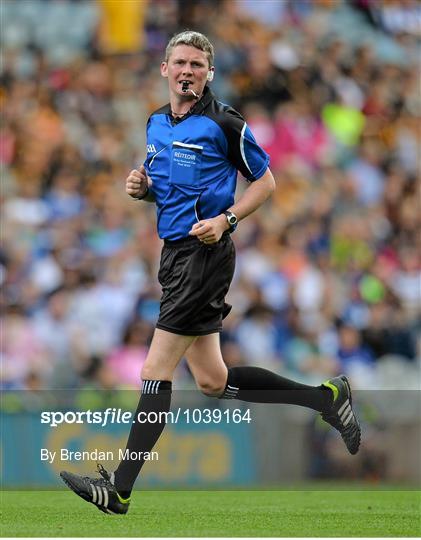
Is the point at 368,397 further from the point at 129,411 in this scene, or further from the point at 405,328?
the point at 129,411

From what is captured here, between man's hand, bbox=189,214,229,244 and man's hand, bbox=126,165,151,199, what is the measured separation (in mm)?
469

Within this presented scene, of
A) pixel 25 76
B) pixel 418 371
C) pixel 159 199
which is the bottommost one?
pixel 418 371

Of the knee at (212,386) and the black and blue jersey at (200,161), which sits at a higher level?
the black and blue jersey at (200,161)

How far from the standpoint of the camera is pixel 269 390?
7469 mm

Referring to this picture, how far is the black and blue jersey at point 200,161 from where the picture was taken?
22.5 feet

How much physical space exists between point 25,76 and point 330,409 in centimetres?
885

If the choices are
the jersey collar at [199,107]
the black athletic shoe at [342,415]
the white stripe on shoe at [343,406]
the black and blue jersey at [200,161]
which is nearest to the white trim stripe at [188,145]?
the black and blue jersey at [200,161]

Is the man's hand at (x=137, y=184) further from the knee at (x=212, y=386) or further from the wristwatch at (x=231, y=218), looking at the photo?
the knee at (x=212, y=386)

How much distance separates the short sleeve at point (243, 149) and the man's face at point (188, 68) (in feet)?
0.70

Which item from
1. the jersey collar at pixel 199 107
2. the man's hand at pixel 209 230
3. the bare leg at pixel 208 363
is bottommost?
the bare leg at pixel 208 363

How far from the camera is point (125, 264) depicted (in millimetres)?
13039

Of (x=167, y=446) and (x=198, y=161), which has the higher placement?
(x=198, y=161)

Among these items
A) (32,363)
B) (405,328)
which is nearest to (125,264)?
(32,363)

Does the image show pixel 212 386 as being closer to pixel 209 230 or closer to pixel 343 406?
pixel 343 406
